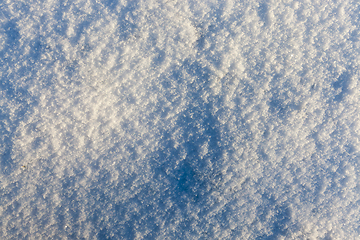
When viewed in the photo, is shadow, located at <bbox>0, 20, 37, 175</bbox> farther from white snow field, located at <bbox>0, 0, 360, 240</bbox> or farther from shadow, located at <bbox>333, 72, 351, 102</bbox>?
shadow, located at <bbox>333, 72, 351, 102</bbox>

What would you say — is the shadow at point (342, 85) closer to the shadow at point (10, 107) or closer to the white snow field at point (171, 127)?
the white snow field at point (171, 127)

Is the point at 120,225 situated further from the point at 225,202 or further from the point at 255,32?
the point at 255,32

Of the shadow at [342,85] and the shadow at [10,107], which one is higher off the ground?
the shadow at [10,107]

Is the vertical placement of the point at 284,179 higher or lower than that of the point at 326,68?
lower

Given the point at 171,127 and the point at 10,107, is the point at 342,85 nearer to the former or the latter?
the point at 171,127

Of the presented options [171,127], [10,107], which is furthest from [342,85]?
[10,107]

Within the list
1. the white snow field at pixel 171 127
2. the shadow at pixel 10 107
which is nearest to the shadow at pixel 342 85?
the white snow field at pixel 171 127

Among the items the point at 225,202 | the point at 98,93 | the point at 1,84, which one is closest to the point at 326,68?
the point at 225,202

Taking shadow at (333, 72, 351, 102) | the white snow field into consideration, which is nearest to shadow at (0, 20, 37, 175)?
the white snow field

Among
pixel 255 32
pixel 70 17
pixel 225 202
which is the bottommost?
pixel 225 202
